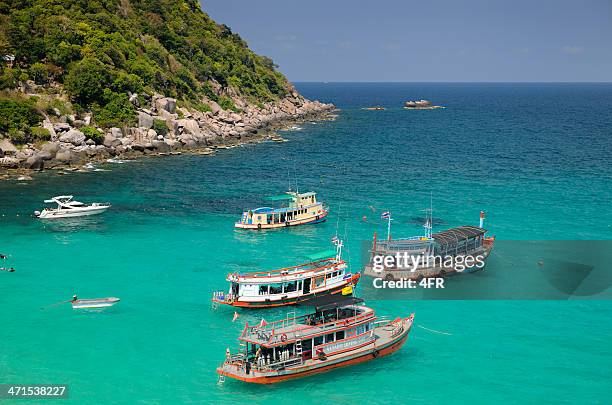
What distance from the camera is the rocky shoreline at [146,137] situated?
320 feet

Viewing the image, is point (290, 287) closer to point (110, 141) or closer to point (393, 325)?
point (393, 325)

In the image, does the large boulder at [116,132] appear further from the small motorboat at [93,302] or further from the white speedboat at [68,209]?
the small motorboat at [93,302]

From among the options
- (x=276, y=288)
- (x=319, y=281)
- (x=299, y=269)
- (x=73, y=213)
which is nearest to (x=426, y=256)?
(x=319, y=281)

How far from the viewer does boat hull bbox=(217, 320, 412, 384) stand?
3881 centimetres

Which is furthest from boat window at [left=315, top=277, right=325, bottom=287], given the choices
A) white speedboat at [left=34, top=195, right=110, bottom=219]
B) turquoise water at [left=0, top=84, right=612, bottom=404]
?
white speedboat at [left=34, top=195, right=110, bottom=219]

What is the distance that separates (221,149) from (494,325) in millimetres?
87308

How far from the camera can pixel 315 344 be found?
134ft

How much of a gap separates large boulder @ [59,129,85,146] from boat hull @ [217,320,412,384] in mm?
76193

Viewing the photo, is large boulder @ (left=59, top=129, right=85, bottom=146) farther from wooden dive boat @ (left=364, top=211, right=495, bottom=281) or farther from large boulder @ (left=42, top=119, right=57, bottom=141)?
wooden dive boat @ (left=364, top=211, right=495, bottom=281)

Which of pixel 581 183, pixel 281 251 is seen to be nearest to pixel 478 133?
pixel 581 183

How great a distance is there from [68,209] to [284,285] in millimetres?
36264

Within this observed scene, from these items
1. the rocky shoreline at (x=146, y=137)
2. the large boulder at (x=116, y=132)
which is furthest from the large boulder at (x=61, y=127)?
the large boulder at (x=116, y=132)

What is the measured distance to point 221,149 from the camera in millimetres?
127688

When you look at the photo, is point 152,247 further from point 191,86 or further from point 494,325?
point 191,86
